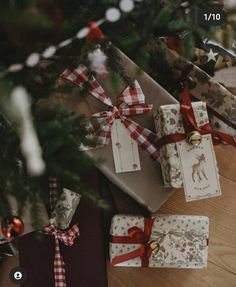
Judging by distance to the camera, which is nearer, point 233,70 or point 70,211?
point 70,211

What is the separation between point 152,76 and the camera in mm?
1231

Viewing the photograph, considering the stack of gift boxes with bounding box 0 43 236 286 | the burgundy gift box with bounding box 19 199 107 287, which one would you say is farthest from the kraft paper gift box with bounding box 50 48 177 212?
the burgundy gift box with bounding box 19 199 107 287

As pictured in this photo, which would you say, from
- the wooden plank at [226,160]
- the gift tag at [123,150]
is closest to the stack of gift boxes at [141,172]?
the gift tag at [123,150]

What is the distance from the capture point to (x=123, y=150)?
113cm

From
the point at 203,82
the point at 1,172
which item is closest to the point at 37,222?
the point at 1,172

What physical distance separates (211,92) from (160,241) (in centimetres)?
37

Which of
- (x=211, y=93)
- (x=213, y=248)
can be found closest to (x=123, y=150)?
(x=211, y=93)

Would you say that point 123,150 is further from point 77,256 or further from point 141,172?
point 77,256

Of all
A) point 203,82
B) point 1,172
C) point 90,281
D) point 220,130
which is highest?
point 203,82

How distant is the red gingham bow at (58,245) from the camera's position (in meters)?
A: 1.11

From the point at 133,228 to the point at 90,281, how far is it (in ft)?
0.52

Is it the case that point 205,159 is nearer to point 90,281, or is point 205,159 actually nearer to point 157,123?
point 157,123

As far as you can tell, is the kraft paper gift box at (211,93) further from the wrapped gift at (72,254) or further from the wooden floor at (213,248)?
the wrapped gift at (72,254)

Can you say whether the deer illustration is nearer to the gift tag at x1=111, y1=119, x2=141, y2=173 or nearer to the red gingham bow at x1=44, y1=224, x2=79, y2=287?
the gift tag at x1=111, y1=119, x2=141, y2=173
